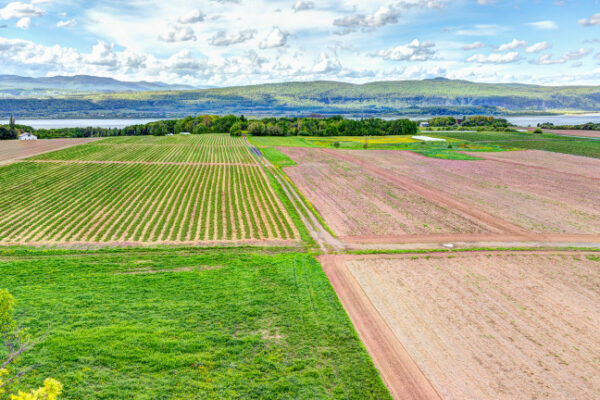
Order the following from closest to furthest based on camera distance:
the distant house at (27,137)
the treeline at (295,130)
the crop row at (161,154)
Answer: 1. the crop row at (161,154)
2. the distant house at (27,137)
3. the treeline at (295,130)

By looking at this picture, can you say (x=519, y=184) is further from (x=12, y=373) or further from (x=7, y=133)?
(x=7, y=133)

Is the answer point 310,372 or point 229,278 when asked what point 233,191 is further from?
point 310,372

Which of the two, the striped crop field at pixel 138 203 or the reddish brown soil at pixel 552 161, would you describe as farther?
the reddish brown soil at pixel 552 161

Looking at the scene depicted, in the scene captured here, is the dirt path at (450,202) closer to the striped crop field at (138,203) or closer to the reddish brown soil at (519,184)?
the reddish brown soil at (519,184)

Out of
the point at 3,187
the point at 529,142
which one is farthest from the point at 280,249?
the point at 529,142

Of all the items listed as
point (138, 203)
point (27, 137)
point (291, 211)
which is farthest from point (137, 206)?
point (27, 137)

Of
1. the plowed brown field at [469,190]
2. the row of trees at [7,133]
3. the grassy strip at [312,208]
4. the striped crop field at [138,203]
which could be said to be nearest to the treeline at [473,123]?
the plowed brown field at [469,190]
